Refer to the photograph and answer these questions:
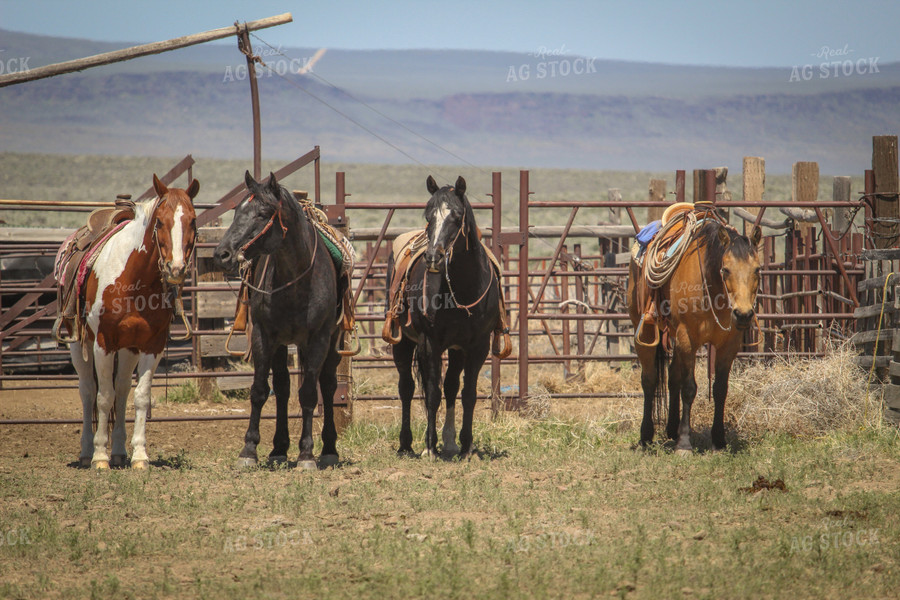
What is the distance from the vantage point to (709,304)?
7168mm

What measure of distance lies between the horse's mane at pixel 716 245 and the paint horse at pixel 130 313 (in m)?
4.12

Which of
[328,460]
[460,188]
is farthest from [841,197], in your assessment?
[328,460]

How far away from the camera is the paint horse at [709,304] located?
6941 mm

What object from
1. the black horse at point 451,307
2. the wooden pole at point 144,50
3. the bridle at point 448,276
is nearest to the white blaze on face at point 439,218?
the black horse at point 451,307

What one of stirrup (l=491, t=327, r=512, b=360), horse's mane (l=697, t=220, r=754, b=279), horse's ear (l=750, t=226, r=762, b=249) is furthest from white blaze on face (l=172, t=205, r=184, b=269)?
horse's ear (l=750, t=226, r=762, b=249)

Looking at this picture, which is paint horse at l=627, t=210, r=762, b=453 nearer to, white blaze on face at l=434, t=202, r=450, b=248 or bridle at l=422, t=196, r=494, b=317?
bridle at l=422, t=196, r=494, b=317

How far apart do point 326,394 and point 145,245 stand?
1861 mm

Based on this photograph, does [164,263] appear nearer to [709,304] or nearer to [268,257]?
[268,257]

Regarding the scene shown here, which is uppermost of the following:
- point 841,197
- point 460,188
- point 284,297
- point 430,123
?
point 430,123

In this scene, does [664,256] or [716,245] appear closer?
[716,245]

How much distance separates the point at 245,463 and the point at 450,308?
1983mm

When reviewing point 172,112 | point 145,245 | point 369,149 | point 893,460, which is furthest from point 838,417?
point 172,112

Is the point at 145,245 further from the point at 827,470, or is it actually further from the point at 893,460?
the point at 893,460

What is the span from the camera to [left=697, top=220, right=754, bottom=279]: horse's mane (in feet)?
22.9
